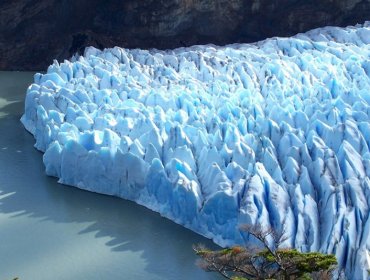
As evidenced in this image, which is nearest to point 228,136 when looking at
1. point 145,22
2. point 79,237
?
point 79,237

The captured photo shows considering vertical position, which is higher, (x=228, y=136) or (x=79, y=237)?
(x=228, y=136)

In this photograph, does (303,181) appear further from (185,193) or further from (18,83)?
(18,83)

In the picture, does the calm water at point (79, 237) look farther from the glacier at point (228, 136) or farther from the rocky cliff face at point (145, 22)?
the rocky cliff face at point (145, 22)

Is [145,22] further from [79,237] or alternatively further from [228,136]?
[79,237]

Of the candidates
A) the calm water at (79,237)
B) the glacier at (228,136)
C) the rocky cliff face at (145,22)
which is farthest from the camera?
the rocky cliff face at (145,22)

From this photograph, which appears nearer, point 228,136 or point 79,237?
point 79,237

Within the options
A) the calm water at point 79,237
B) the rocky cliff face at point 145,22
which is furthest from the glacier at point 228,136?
the rocky cliff face at point 145,22
